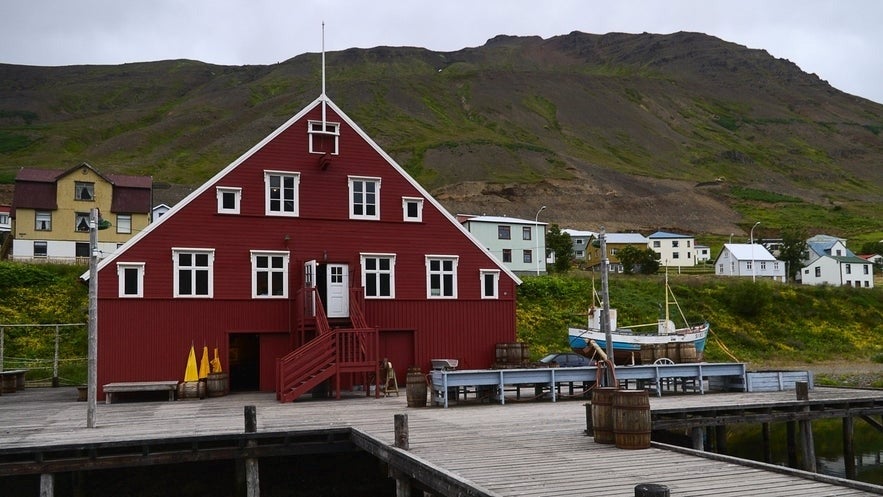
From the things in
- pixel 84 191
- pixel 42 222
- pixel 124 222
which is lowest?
pixel 42 222

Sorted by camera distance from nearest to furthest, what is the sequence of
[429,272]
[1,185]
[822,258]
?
[429,272] → [822,258] → [1,185]

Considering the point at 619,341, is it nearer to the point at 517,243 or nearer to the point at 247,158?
the point at 247,158

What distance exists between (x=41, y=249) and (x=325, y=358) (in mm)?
42532

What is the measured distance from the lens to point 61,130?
170 meters

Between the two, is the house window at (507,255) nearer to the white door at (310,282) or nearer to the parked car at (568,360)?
the parked car at (568,360)

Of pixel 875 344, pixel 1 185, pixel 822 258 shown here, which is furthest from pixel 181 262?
pixel 1 185

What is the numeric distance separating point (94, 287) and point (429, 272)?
47.7ft

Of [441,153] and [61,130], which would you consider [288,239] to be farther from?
[61,130]

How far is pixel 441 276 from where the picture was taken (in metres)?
31.4

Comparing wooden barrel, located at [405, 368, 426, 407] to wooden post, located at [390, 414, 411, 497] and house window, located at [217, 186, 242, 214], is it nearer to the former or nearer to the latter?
wooden post, located at [390, 414, 411, 497]

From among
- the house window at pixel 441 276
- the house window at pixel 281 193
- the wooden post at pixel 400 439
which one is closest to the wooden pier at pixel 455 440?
the wooden post at pixel 400 439

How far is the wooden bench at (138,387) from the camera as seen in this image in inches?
971

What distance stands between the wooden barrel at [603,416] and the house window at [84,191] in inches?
2146

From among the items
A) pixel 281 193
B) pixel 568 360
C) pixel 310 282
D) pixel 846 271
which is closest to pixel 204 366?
pixel 310 282
